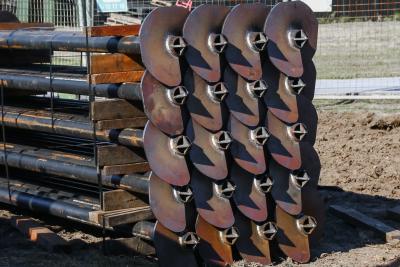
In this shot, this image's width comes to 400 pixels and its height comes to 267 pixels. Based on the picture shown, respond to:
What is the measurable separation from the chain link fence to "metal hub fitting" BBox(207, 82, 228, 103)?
6526mm

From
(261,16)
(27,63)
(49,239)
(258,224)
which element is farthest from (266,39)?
(27,63)

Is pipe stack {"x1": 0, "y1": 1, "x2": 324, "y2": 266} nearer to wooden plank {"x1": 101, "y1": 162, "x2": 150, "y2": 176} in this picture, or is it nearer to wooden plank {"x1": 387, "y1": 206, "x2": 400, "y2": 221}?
wooden plank {"x1": 101, "y1": 162, "x2": 150, "y2": 176}

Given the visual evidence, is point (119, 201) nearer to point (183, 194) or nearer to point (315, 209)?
point (183, 194)

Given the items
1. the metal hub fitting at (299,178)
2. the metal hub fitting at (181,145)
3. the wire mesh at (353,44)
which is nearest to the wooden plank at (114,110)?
the metal hub fitting at (181,145)

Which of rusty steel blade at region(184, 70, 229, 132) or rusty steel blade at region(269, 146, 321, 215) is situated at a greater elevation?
rusty steel blade at region(184, 70, 229, 132)

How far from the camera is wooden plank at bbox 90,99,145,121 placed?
21.3 ft

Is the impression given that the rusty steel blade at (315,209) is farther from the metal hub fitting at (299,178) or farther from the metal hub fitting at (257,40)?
the metal hub fitting at (257,40)

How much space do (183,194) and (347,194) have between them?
10.3ft

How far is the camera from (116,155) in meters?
6.59

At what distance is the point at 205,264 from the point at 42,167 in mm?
1910

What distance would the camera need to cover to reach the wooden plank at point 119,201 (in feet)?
21.7

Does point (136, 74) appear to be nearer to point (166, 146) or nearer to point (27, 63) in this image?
point (166, 146)

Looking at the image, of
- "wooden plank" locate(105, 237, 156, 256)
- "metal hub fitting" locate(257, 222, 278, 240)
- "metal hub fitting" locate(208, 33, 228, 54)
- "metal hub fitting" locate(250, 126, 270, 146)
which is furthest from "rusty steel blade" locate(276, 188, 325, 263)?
"metal hub fitting" locate(208, 33, 228, 54)

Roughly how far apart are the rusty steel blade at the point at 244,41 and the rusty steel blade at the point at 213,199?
82 centimetres
